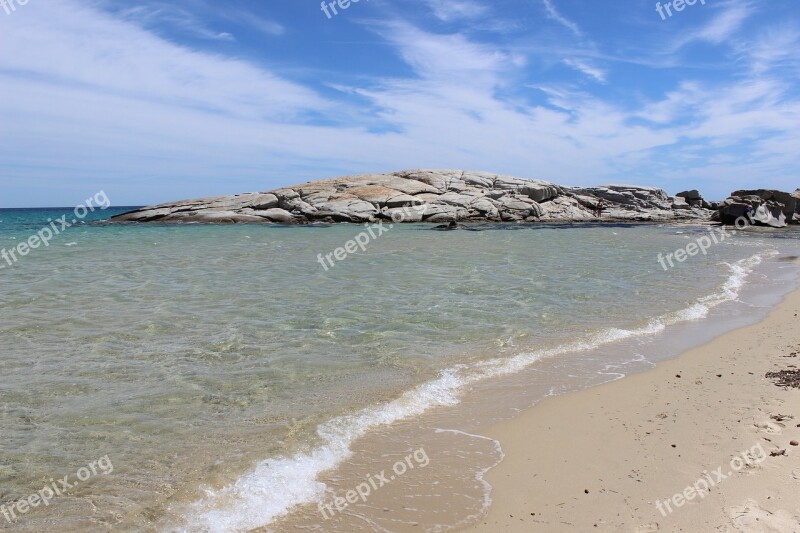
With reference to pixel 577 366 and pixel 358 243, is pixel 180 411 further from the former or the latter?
pixel 358 243

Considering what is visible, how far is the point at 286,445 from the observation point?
5801 mm

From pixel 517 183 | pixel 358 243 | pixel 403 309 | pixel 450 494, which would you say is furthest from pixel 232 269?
pixel 517 183

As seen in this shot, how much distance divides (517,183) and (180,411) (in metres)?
62.6

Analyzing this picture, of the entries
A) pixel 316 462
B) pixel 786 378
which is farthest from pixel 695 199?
pixel 316 462

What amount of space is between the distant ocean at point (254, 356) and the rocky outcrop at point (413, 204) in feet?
120

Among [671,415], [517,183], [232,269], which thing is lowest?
[232,269]

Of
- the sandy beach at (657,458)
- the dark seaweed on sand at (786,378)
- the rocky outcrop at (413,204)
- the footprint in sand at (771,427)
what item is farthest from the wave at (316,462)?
the rocky outcrop at (413,204)

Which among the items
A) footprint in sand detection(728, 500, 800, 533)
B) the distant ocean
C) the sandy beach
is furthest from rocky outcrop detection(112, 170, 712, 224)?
footprint in sand detection(728, 500, 800, 533)

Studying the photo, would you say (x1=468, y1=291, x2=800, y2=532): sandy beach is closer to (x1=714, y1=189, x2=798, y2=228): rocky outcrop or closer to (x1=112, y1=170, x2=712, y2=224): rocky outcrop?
(x1=112, y1=170, x2=712, y2=224): rocky outcrop

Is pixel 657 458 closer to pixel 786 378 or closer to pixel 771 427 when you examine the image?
pixel 771 427

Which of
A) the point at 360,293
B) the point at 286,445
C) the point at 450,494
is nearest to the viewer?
the point at 450,494

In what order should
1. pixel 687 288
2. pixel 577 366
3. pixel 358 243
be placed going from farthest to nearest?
pixel 358 243
pixel 687 288
pixel 577 366

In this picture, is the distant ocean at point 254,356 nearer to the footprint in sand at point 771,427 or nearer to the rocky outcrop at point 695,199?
the footprint in sand at point 771,427

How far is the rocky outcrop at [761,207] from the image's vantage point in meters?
52.5
